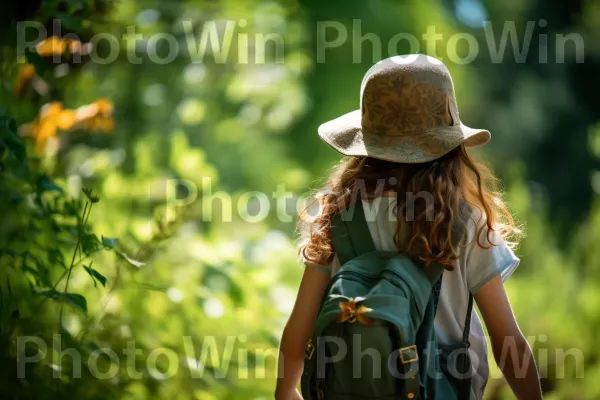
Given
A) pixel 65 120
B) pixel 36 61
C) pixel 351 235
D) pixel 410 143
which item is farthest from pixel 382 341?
pixel 65 120

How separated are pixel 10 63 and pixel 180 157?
1183mm

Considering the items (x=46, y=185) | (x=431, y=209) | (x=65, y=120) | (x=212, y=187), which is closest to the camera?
(x=431, y=209)

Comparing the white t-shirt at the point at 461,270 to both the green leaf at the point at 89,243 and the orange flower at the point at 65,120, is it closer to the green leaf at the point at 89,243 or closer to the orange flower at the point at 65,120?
the green leaf at the point at 89,243

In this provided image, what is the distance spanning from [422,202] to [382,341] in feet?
Result: 1.13

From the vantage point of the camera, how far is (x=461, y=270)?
1.89 meters

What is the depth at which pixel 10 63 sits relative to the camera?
2871 millimetres

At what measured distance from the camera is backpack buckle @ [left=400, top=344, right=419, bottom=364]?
5.54 feet

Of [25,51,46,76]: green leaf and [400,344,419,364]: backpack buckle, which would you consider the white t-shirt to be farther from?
[25,51,46,76]: green leaf

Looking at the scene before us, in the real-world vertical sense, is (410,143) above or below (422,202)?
above

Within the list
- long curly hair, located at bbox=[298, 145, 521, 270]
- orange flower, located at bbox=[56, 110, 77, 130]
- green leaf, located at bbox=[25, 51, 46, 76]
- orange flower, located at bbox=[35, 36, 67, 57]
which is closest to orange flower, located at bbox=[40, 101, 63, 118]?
orange flower, located at bbox=[56, 110, 77, 130]

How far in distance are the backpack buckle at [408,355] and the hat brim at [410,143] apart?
1.32ft

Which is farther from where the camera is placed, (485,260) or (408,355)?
(485,260)

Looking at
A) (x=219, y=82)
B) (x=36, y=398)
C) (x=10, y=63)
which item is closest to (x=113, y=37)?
(x=219, y=82)

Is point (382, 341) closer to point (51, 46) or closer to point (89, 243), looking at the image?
point (89, 243)
